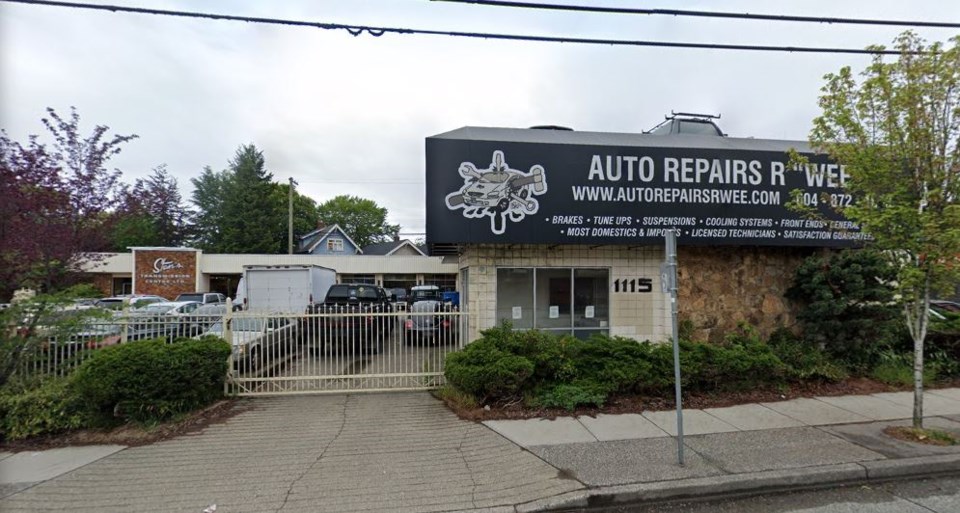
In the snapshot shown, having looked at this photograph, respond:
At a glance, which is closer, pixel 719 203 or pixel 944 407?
pixel 944 407

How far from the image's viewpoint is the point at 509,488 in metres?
4.26

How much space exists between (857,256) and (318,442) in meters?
9.67

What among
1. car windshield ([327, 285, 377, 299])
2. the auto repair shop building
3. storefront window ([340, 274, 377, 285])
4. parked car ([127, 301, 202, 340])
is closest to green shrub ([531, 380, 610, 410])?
the auto repair shop building

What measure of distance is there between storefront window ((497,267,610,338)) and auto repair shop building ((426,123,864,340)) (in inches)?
0.8

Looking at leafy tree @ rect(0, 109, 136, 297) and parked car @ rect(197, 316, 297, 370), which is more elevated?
leafy tree @ rect(0, 109, 136, 297)

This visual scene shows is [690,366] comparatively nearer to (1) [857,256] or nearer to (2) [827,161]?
(1) [857,256]

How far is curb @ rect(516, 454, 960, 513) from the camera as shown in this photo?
4.05 meters

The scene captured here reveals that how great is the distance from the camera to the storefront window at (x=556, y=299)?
336 inches

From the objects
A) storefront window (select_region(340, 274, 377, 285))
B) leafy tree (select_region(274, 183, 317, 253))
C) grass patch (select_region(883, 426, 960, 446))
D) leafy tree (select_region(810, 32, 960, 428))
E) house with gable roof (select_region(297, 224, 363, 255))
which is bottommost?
grass patch (select_region(883, 426, 960, 446))

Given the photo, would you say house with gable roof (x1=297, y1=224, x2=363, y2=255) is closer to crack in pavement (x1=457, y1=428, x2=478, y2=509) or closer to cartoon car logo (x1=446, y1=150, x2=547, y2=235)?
cartoon car logo (x1=446, y1=150, x2=547, y2=235)

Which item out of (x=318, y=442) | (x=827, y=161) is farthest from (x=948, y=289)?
(x=318, y=442)

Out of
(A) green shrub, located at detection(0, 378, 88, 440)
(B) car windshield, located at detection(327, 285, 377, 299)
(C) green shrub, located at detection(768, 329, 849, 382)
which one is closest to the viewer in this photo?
(A) green shrub, located at detection(0, 378, 88, 440)

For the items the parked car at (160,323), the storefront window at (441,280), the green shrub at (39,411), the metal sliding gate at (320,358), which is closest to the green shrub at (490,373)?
the metal sliding gate at (320,358)

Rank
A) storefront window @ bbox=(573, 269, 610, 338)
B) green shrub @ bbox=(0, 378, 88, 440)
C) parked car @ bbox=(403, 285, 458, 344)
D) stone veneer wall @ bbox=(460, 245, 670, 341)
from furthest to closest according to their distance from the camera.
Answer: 1. storefront window @ bbox=(573, 269, 610, 338)
2. stone veneer wall @ bbox=(460, 245, 670, 341)
3. parked car @ bbox=(403, 285, 458, 344)
4. green shrub @ bbox=(0, 378, 88, 440)
